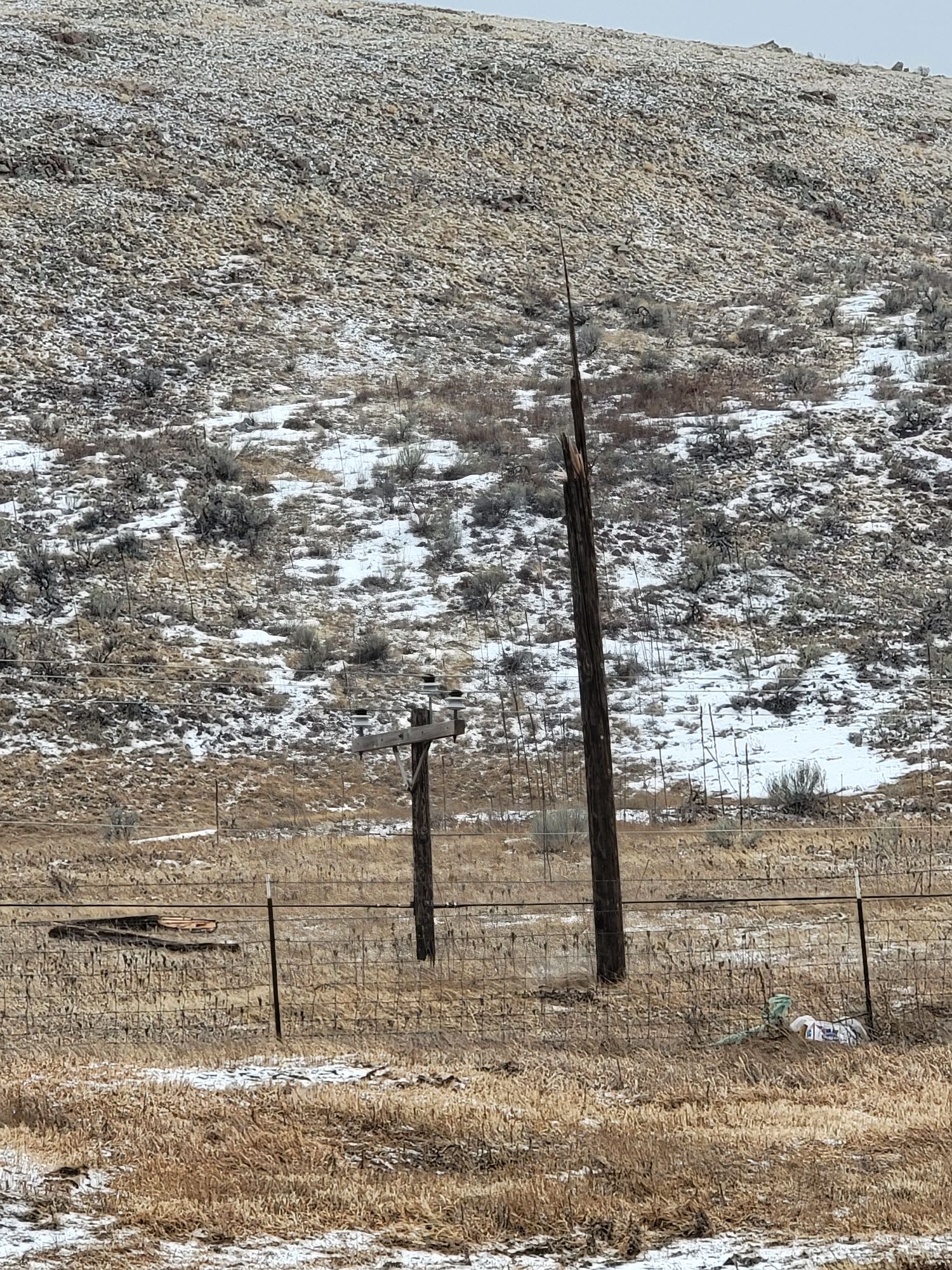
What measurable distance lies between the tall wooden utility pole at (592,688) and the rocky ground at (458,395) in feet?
38.5

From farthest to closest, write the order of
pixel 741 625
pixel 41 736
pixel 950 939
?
pixel 741 625
pixel 41 736
pixel 950 939

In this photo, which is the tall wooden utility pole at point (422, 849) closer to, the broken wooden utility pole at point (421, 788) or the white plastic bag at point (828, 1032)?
the broken wooden utility pole at point (421, 788)

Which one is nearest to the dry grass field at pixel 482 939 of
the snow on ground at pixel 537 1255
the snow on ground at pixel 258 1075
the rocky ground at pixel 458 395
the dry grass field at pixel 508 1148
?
A: the snow on ground at pixel 258 1075

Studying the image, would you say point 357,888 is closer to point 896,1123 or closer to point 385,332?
point 896,1123

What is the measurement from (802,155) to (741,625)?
3144 centimetres

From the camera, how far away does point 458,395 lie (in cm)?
3919

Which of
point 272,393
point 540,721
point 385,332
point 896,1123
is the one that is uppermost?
point 385,332

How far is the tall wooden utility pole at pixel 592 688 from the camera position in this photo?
490 inches

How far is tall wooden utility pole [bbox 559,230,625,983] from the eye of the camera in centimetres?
1245

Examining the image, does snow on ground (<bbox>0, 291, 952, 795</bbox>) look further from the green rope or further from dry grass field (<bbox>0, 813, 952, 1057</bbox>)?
the green rope

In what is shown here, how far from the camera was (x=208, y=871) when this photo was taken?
1844 cm

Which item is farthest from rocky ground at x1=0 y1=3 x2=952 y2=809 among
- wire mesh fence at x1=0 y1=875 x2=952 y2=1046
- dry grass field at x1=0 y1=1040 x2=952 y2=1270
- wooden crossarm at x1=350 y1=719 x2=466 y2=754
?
dry grass field at x1=0 y1=1040 x2=952 y2=1270

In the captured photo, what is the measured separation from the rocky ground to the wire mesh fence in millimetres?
8799

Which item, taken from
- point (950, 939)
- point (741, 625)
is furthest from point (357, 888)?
point (741, 625)
